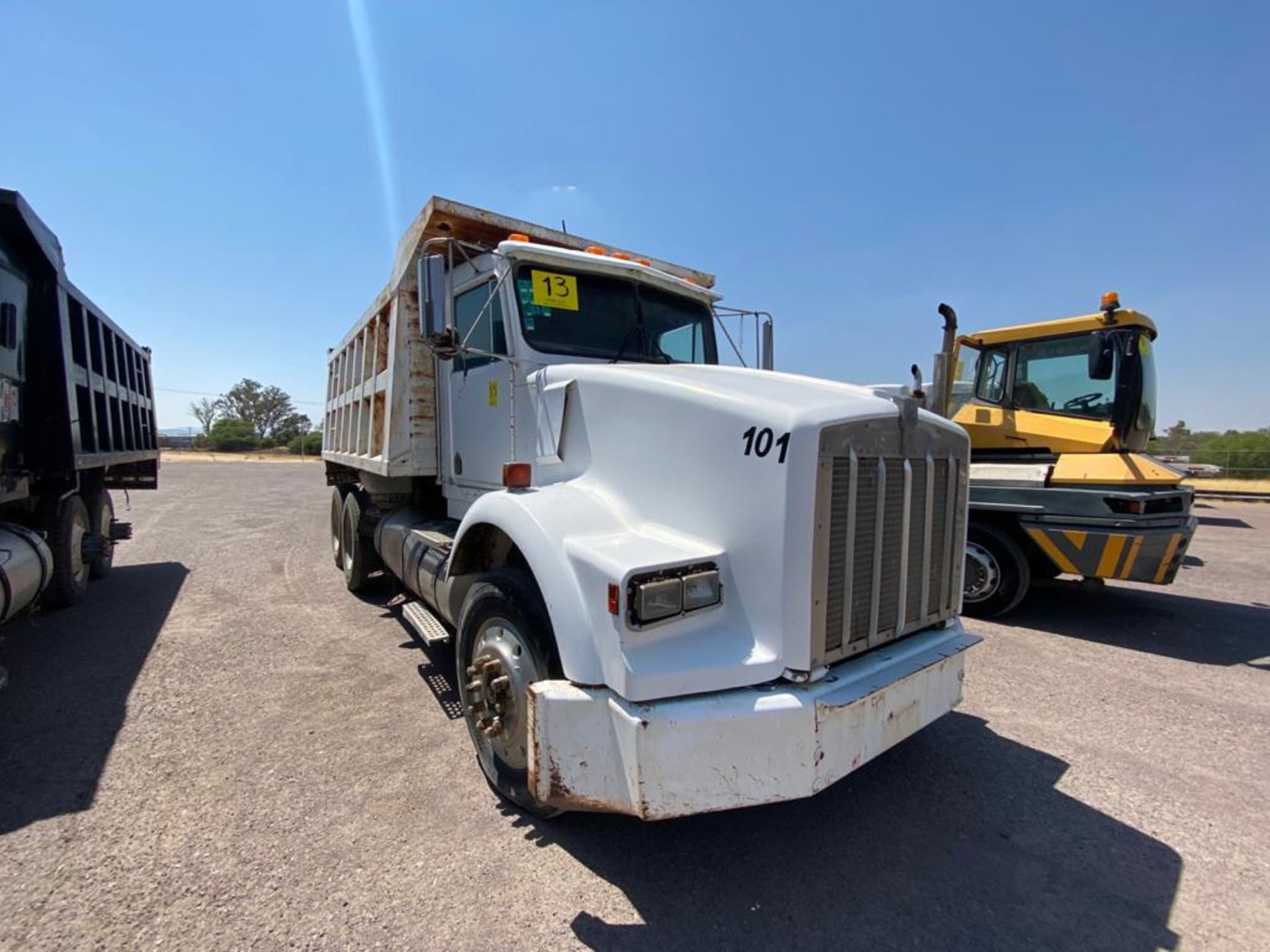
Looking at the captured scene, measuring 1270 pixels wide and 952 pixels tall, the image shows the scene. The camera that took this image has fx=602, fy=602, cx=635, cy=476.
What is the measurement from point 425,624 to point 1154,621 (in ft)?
22.0

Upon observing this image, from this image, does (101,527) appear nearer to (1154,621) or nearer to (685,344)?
(685,344)

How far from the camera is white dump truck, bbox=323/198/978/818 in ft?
6.53

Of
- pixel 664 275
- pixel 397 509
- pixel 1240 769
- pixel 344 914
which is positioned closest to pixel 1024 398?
pixel 1240 769

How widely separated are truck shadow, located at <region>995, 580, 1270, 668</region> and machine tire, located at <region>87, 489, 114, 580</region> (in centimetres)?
961

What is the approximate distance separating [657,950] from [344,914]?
1089 millimetres

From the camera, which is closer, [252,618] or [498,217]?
[498,217]

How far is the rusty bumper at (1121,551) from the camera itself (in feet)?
16.8

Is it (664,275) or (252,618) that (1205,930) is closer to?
(664,275)

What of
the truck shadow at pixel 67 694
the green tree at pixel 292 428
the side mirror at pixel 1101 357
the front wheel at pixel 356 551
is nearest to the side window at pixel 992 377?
the side mirror at pixel 1101 357

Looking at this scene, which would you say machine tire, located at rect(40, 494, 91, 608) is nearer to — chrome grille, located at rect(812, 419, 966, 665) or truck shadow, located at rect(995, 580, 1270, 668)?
chrome grille, located at rect(812, 419, 966, 665)

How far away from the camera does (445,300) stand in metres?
3.23

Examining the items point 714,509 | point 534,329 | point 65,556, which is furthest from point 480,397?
point 65,556

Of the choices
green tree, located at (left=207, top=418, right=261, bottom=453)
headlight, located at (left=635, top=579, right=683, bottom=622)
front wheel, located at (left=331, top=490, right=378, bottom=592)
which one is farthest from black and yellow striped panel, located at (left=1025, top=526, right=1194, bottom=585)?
green tree, located at (left=207, top=418, right=261, bottom=453)

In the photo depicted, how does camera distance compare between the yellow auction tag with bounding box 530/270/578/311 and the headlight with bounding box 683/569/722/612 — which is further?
the yellow auction tag with bounding box 530/270/578/311
